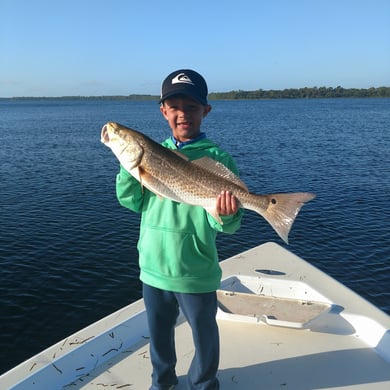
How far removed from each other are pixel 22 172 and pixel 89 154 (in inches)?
285

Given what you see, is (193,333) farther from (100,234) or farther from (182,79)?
(100,234)

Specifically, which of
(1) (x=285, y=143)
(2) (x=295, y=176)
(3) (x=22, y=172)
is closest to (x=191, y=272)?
(2) (x=295, y=176)

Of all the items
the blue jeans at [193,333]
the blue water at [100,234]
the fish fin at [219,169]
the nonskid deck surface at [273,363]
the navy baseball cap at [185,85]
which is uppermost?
the navy baseball cap at [185,85]

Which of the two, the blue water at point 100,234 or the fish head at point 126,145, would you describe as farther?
the blue water at point 100,234

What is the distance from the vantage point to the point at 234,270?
6984mm

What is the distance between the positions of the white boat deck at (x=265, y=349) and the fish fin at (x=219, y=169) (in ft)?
7.76

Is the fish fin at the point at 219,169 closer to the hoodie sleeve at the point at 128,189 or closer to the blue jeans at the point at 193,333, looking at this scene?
the hoodie sleeve at the point at 128,189

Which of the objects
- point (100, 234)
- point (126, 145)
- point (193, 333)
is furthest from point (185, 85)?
point (100, 234)

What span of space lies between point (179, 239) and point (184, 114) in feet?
3.92

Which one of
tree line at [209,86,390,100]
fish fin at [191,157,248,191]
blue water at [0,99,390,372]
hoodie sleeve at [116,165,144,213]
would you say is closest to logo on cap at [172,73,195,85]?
fish fin at [191,157,248,191]

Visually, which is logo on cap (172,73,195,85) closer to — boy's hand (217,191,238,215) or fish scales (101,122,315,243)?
fish scales (101,122,315,243)

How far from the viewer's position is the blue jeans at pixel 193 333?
143 inches

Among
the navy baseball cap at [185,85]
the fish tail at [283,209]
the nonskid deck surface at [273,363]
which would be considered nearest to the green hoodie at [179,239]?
the fish tail at [283,209]

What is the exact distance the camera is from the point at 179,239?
3580mm
